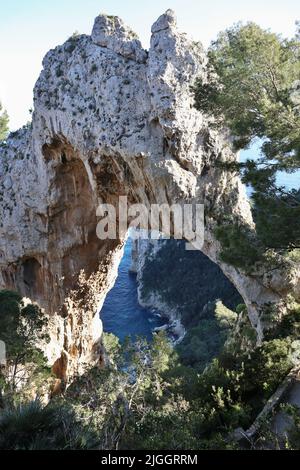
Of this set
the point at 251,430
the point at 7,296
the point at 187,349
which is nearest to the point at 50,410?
the point at 251,430

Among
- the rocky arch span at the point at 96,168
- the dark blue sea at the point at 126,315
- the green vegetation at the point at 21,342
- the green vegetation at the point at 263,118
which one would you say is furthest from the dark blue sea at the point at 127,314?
the green vegetation at the point at 263,118

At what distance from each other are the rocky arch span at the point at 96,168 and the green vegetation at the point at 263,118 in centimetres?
291

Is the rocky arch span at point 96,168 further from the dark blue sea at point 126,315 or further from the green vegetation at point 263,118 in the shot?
the dark blue sea at point 126,315

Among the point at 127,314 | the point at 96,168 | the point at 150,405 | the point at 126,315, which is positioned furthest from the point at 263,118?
the point at 127,314

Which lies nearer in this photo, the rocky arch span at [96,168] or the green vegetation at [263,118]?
the green vegetation at [263,118]

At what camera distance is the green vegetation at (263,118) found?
26.8 ft

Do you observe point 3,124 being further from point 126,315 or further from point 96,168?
point 126,315

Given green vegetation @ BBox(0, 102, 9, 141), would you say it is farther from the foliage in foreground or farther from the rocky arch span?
the rocky arch span

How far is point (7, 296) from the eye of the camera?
41.9ft

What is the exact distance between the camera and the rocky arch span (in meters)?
13.1

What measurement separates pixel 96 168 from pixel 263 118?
26.2 feet

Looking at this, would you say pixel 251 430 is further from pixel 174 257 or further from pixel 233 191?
pixel 174 257

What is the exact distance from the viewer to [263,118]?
27.5 ft
